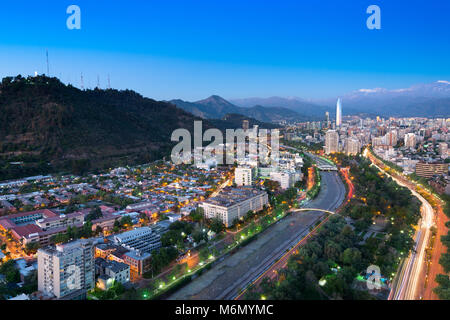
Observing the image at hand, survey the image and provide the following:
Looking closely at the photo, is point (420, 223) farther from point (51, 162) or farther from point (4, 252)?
point (51, 162)

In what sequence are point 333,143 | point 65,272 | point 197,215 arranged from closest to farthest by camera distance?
point 65,272 → point 197,215 → point 333,143

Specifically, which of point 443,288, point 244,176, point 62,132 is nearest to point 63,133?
point 62,132

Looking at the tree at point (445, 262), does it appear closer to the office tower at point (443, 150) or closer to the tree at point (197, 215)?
the tree at point (197, 215)

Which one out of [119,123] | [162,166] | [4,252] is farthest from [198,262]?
[119,123]

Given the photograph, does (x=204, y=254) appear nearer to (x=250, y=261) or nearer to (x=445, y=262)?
(x=250, y=261)

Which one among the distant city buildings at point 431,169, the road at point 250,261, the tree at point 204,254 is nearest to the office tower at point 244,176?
the road at point 250,261

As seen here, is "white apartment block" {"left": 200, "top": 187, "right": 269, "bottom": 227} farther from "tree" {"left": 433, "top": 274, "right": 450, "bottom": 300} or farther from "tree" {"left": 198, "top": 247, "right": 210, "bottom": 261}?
"tree" {"left": 433, "top": 274, "right": 450, "bottom": 300}
